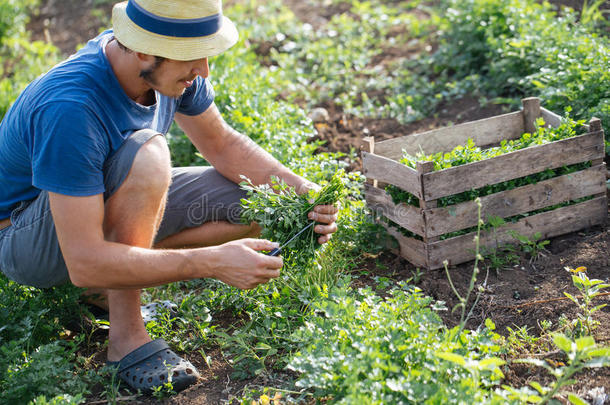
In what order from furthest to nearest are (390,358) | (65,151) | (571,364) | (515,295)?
(515,295) < (65,151) < (390,358) < (571,364)

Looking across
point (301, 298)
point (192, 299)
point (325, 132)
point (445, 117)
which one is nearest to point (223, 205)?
point (192, 299)

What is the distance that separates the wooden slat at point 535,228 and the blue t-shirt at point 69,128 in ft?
5.30

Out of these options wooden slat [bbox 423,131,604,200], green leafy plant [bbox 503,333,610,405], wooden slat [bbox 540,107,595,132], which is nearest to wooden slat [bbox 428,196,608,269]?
wooden slat [bbox 423,131,604,200]

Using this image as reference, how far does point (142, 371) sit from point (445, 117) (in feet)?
10.6

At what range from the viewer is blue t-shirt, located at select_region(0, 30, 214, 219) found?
8.08 ft

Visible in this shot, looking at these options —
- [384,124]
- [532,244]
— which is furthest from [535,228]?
[384,124]

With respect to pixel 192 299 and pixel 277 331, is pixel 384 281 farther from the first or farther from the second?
pixel 192 299

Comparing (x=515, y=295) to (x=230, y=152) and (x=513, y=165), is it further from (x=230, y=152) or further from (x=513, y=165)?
(x=230, y=152)

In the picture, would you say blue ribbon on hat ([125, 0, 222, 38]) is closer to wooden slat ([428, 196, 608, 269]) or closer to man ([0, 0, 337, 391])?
man ([0, 0, 337, 391])

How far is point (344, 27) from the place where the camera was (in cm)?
663

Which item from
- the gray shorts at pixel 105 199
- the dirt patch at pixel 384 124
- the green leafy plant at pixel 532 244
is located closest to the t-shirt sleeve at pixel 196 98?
the gray shorts at pixel 105 199

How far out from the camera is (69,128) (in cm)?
248

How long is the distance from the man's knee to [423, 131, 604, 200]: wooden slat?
128cm

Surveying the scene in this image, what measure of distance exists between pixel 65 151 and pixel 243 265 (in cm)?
83
